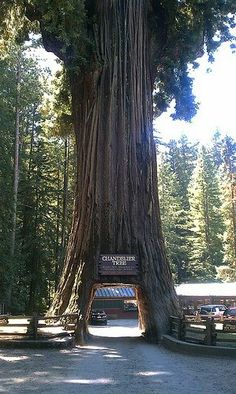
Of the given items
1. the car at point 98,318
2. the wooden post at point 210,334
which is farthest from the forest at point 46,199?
the wooden post at point 210,334

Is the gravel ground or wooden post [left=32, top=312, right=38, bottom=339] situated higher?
wooden post [left=32, top=312, right=38, bottom=339]

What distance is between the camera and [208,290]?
41.3 metres

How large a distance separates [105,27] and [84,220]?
714cm

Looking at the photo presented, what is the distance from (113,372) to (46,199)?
1056 inches

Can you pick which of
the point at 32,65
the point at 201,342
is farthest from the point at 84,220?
the point at 32,65

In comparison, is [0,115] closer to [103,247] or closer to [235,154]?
[103,247]

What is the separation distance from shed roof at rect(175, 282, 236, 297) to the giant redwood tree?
79.9 ft

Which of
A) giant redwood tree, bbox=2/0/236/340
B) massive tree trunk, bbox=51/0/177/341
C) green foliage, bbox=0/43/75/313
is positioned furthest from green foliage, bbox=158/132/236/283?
massive tree trunk, bbox=51/0/177/341

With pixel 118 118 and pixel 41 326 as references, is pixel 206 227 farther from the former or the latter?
pixel 41 326

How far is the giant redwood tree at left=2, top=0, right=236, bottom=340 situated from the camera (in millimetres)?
15862

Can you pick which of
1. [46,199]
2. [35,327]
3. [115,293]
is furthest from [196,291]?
[35,327]

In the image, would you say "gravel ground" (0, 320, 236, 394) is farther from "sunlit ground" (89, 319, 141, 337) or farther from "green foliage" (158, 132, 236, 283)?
"green foliage" (158, 132, 236, 283)

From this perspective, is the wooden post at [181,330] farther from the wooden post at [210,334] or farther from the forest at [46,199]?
the forest at [46,199]

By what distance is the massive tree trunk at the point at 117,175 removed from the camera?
15.9 m
